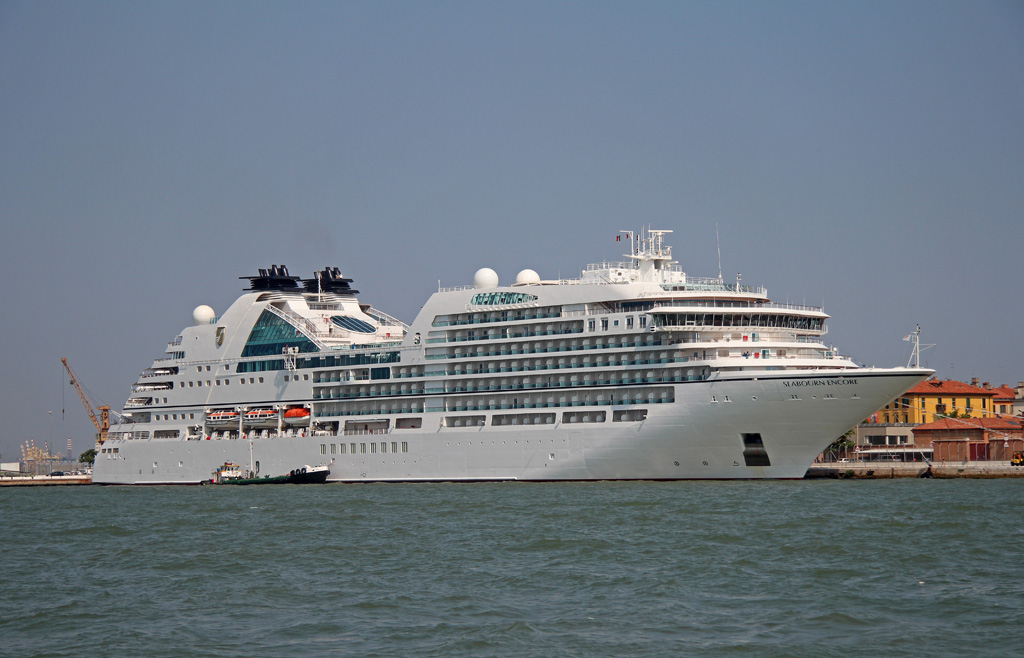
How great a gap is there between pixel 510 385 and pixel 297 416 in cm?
1700

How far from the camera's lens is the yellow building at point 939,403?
10188 centimetres

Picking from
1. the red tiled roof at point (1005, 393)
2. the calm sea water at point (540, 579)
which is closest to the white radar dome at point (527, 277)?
the calm sea water at point (540, 579)

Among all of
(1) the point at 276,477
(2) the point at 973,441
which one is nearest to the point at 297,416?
(1) the point at 276,477

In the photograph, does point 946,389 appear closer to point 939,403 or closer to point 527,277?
point 939,403

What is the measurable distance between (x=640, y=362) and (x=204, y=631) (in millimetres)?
38978

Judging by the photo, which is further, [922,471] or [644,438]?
[922,471]

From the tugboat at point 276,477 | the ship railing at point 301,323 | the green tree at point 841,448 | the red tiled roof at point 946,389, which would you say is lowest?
the tugboat at point 276,477

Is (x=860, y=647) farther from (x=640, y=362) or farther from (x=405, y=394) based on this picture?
(x=405, y=394)

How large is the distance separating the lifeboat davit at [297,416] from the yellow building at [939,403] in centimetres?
5288

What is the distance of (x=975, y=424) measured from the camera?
80.7 meters

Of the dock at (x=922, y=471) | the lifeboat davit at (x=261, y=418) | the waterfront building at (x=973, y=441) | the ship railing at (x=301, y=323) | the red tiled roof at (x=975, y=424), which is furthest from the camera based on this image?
the red tiled roof at (x=975, y=424)

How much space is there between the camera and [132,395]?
85062 millimetres

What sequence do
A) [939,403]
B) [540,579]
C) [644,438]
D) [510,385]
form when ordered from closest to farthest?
[540,579] < [644,438] < [510,385] < [939,403]

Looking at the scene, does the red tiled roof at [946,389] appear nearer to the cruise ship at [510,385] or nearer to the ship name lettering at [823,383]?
the cruise ship at [510,385]
